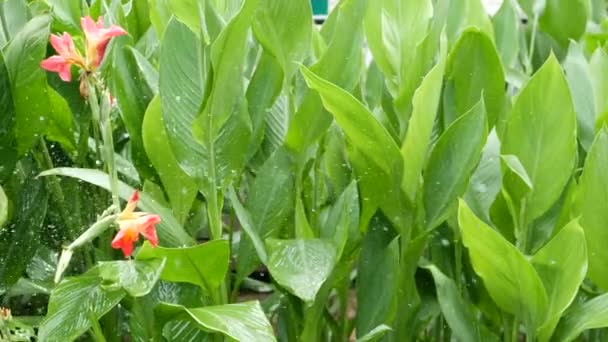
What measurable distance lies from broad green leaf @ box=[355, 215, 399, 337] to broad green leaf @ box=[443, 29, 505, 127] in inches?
6.1

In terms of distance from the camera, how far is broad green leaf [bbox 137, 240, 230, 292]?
857mm

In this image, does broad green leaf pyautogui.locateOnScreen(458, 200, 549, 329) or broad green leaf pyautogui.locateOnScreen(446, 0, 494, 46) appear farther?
broad green leaf pyautogui.locateOnScreen(446, 0, 494, 46)

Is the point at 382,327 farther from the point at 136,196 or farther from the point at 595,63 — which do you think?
the point at 595,63

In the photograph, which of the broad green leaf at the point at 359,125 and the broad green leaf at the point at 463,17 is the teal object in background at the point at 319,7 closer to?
the broad green leaf at the point at 463,17

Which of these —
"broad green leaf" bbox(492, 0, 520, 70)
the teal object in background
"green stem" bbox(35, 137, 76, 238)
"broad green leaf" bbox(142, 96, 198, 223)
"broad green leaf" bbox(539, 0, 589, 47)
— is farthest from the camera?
the teal object in background

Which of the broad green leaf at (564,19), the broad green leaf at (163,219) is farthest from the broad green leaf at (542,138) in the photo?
the broad green leaf at (564,19)

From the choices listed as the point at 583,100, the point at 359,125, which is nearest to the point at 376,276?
the point at 359,125

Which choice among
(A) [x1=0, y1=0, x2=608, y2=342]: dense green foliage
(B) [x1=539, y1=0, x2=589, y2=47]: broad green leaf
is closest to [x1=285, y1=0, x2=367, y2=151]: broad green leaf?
(A) [x1=0, y1=0, x2=608, y2=342]: dense green foliage

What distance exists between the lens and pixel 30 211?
1.06 m

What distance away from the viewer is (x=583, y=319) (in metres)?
0.89

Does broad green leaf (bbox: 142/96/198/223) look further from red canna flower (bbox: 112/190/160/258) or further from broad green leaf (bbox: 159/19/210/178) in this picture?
red canna flower (bbox: 112/190/160/258)

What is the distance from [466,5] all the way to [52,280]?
0.60m

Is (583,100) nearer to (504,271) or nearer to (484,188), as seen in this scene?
(484,188)

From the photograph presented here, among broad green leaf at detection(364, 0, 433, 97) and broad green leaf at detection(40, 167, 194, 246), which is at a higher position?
broad green leaf at detection(364, 0, 433, 97)
